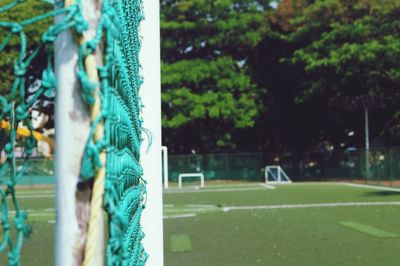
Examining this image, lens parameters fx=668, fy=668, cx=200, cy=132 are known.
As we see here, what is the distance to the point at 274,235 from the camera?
1088 centimetres

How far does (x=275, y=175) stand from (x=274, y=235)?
25.1 meters

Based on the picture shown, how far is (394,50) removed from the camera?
1246 inches

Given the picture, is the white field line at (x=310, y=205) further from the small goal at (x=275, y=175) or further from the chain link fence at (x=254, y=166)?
the small goal at (x=275, y=175)

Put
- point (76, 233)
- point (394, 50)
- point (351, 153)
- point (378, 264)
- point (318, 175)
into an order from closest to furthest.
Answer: point (76, 233), point (378, 264), point (394, 50), point (351, 153), point (318, 175)

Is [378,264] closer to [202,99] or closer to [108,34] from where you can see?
[108,34]

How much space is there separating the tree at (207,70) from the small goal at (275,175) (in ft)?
8.73

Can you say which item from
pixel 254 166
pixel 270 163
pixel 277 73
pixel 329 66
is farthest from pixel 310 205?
pixel 277 73

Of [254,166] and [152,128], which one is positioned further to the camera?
[254,166]

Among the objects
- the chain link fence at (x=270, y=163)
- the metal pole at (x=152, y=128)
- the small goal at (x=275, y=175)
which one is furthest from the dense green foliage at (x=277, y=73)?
the metal pole at (x=152, y=128)

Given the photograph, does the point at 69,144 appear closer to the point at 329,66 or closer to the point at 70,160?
the point at 70,160

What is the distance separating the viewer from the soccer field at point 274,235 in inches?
332

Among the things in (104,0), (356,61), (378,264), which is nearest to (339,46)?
(356,61)

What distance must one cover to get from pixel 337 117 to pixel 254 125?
4.77 meters

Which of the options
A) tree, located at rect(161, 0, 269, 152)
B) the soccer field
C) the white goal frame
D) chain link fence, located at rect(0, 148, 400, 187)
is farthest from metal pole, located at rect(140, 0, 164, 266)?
tree, located at rect(161, 0, 269, 152)
